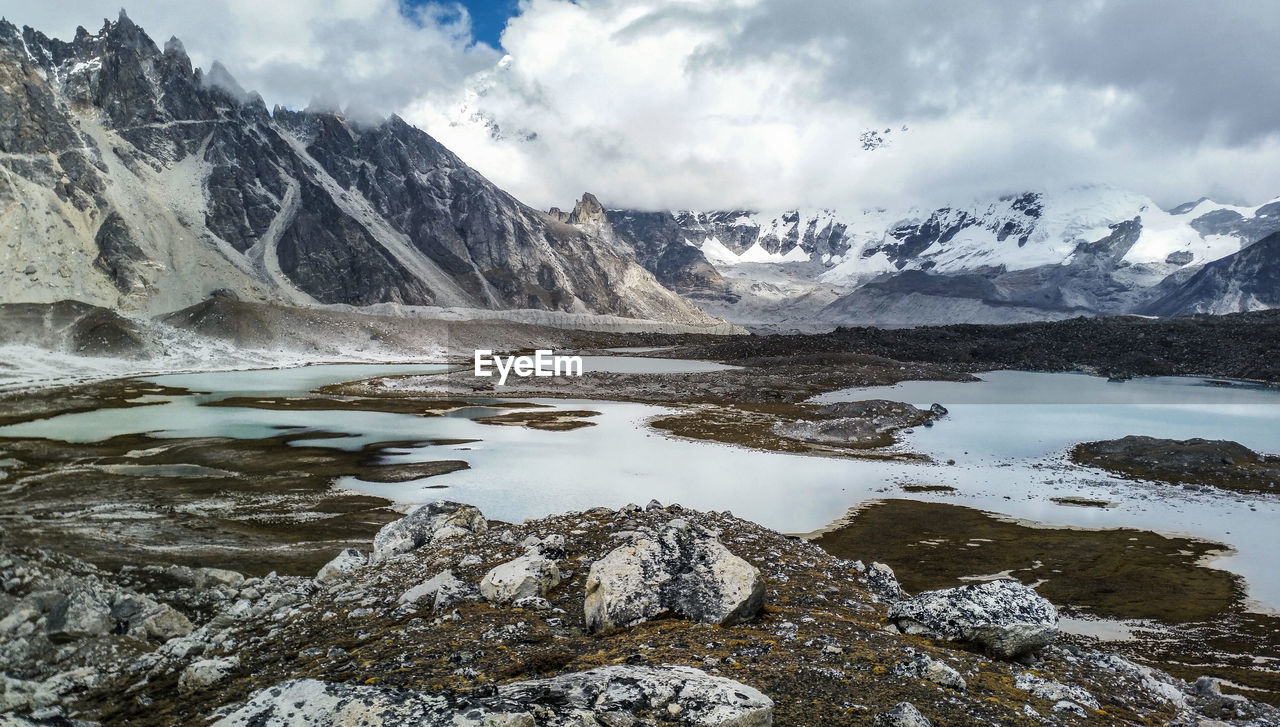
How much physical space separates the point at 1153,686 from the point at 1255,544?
18.6 meters

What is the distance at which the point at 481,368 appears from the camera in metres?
86.6

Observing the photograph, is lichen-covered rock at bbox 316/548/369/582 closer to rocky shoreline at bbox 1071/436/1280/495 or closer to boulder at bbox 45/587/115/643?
boulder at bbox 45/587/115/643

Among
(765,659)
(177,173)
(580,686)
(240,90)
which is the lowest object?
(765,659)

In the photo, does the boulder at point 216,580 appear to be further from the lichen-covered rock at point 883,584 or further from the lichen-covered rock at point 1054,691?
the lichen-covered rock at point 1054,691

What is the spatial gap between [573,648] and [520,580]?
214cm

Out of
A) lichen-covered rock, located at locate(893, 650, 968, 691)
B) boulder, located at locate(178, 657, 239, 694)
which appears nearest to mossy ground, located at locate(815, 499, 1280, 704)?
lichen-covered rock, located at locate(893, 650, 968, 691)

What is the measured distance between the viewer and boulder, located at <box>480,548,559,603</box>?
877cm

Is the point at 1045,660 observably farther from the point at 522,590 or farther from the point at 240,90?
the point at 240,90

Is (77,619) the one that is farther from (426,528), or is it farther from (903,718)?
(903,718)

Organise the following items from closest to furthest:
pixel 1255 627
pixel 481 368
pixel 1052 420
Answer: pixel 1255 627
pixel 1052 420
pixel 481 368

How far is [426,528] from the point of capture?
1345 centimetres

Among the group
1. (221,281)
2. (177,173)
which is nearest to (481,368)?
Answer: (221,281)

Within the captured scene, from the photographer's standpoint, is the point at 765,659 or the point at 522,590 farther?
the point at 522,590

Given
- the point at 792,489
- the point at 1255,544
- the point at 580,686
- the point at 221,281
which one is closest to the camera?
the point at 580,686
